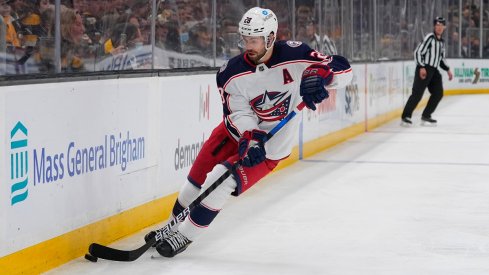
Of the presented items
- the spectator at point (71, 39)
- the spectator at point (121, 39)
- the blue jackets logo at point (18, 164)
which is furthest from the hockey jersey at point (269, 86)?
the blue jackets logo at point (18, 164)

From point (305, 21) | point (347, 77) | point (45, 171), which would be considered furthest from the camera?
point (305, 21)

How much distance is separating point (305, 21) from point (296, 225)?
456 centimetres

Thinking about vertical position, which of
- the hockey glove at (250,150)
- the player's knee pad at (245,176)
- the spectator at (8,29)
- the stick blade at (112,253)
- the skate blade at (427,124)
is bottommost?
the stick blade at (112,253)

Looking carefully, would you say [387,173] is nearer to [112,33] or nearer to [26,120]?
[112,33]

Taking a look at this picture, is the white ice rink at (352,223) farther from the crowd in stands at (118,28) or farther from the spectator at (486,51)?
the spectator at (486,51)

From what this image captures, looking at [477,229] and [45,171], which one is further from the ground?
[45,171]

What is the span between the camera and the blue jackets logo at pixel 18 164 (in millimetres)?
4352

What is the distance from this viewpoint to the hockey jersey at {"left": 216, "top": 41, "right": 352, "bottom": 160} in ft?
16.7

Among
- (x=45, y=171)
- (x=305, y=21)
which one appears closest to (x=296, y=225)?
(x=45, y=171)

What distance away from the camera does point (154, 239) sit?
200 inches

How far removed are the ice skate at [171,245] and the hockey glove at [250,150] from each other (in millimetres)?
467

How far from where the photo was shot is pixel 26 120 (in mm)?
4492

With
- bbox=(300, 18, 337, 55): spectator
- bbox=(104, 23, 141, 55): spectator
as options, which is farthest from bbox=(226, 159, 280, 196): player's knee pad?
bbox=(300, 18, 337, 55): spectator

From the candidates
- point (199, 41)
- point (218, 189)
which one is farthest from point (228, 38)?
point (218, 189)
